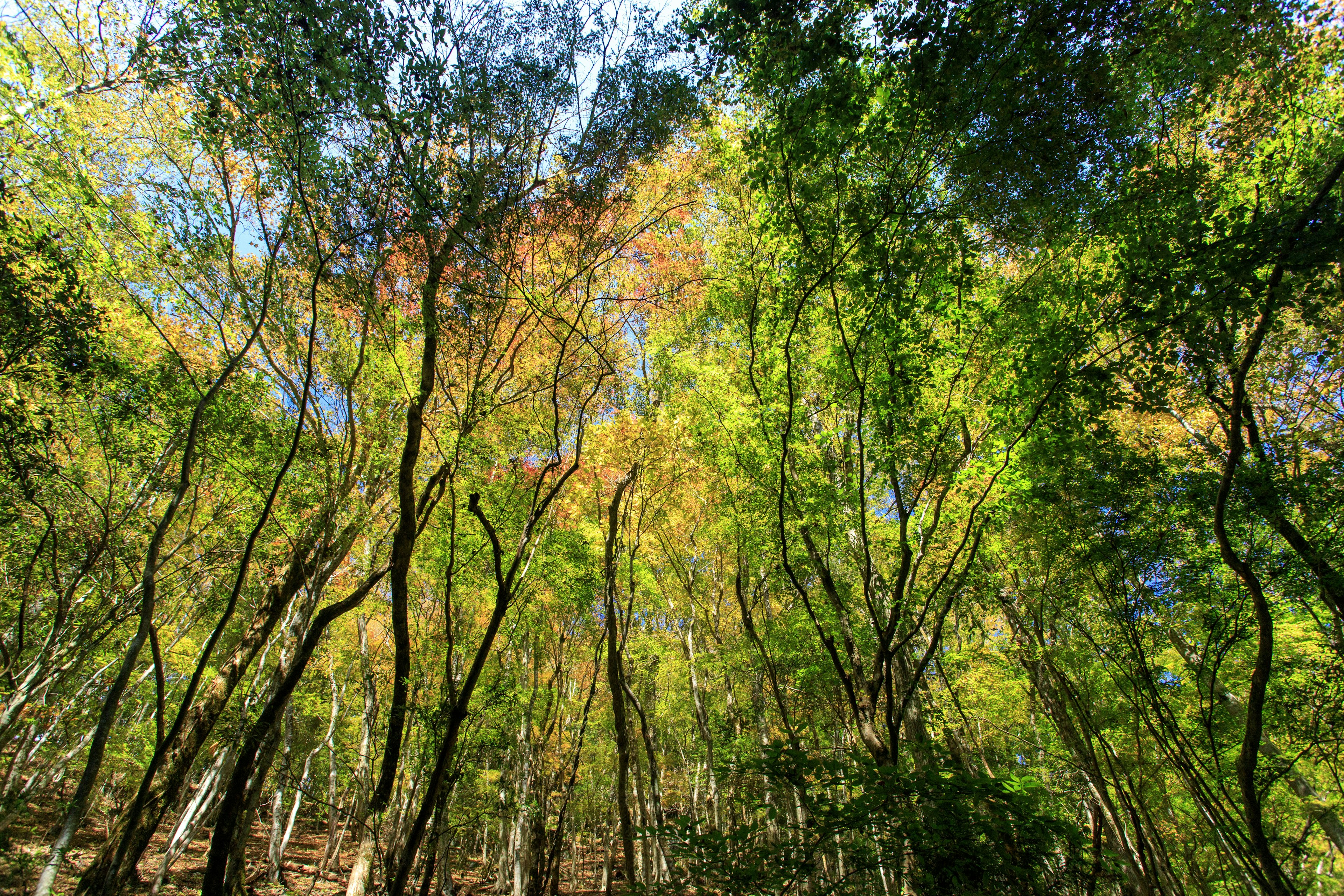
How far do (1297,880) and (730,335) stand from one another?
1703 centimetres

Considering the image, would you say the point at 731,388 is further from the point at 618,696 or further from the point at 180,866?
the point at 180,866

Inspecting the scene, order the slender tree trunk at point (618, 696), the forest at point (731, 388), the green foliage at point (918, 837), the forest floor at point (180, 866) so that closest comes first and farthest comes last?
Answer: the green foliage at point (918, 837) → the forest at point (731, 388) → the slender tree trunk at point (618, 696) → the forest floor at point (180, 866)

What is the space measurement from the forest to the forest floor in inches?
20.6

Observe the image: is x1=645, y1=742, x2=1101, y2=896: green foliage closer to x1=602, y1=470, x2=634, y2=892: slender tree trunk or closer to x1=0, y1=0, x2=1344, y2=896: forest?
x1=0, y1=0, x2=1344, y2=896: forest

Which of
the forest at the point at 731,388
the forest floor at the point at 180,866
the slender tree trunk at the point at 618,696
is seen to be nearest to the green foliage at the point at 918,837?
the forest at the point at 731,388

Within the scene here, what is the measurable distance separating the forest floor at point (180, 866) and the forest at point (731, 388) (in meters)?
0.52

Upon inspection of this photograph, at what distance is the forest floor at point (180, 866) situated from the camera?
23.5 feet

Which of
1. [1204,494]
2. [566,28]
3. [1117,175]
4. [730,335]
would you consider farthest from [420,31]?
[1204,494]

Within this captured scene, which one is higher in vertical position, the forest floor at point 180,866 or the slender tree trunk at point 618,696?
the slender tree trunk at point 618,696

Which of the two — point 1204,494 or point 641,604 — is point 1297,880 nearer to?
point 1204,494

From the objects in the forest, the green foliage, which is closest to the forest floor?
the forest

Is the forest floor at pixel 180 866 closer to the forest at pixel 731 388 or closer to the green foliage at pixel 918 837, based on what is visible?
the forest at pixel 731 388

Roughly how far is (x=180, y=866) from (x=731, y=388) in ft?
57.3

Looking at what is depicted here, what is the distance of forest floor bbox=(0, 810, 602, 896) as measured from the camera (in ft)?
23.5
